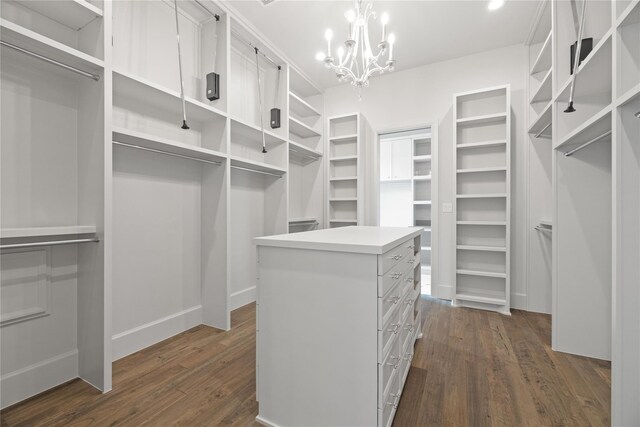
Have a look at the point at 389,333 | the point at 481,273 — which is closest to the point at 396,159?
the point at 481,273

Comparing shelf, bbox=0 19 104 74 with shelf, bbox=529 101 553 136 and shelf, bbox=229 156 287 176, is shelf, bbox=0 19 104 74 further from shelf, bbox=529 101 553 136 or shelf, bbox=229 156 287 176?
shelf, bbox=529 101 553 136

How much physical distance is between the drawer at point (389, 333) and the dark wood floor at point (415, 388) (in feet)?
1.65

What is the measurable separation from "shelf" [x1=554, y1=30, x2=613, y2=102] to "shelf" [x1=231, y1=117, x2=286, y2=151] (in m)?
2.58

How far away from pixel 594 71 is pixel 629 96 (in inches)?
29.3

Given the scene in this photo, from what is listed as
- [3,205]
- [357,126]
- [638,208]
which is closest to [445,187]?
[357,126]

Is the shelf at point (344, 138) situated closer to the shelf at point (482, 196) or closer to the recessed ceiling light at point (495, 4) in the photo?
the shelf at point (482, 196)

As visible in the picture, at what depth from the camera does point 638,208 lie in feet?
4.02

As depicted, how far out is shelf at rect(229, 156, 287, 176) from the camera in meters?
2.62

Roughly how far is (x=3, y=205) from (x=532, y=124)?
4372 millimetres

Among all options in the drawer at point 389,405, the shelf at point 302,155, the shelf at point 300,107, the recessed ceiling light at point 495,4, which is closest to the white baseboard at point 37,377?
the drawer at point 389,405

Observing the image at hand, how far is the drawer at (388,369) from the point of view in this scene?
1.10m

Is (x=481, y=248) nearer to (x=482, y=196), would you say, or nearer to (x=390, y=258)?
(x=482, y=196)

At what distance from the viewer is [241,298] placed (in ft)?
10.1

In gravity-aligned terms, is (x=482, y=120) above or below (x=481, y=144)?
above
